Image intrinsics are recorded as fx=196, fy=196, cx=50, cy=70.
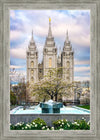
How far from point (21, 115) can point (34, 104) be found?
0.81 ft

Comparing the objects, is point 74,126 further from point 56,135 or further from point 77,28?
point 77,28

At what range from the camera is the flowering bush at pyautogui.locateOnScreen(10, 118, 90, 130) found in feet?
7.95

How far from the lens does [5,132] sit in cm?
218

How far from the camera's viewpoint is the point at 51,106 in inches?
117

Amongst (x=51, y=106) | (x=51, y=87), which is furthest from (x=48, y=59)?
(x=51, y=106)

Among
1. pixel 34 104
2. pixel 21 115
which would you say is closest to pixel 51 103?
pixel 34 104

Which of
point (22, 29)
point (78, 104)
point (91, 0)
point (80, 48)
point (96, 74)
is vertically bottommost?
point (78, 104)

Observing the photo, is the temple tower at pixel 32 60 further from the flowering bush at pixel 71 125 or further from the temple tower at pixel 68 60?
the flowering bush at pixel 71 125

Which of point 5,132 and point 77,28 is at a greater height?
point 77,28

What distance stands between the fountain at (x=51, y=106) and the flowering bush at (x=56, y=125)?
0.91 feet

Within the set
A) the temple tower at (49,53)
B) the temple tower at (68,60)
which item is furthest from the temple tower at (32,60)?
the temple tower at (68,60)

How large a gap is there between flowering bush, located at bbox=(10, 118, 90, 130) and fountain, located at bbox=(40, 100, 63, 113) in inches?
10.9

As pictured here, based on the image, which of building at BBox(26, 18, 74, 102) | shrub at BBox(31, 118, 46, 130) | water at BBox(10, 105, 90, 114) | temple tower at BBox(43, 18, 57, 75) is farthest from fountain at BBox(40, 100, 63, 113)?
temple tower at BBox(43, 18, 57, 75)

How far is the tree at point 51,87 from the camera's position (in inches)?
117
